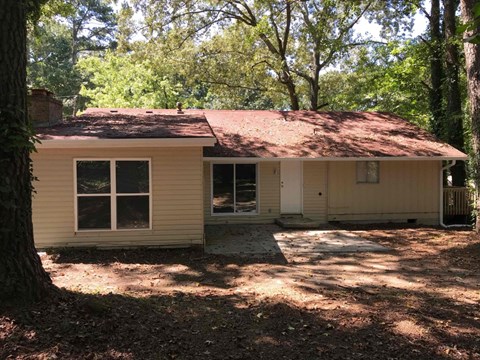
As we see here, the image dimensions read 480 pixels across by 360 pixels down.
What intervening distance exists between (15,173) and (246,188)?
1014cm

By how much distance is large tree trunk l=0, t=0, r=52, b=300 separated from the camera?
4426 millimetres

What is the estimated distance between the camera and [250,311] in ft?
17.9

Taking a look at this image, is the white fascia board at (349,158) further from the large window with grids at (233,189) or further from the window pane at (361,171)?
the window pane at (361,171)

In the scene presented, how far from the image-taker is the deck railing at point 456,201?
1524 cm

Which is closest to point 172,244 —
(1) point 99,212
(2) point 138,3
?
(1) point 99,212

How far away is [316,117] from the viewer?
1736cm

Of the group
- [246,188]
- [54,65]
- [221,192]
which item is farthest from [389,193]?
[54,65]

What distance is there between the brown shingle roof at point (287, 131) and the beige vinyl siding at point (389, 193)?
0.71 metres

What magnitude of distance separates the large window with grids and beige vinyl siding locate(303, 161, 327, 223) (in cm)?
175

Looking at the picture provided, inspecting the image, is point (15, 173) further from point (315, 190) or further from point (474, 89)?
point (474, 89)

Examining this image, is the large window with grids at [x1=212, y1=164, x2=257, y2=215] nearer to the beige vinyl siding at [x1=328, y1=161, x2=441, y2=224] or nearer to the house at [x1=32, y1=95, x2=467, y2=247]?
the house at [x1=32, y1=95, x2=467, y2=247]

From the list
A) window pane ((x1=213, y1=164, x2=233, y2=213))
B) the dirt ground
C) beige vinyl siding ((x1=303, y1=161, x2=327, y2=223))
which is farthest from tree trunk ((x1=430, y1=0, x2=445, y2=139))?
the dirt ground

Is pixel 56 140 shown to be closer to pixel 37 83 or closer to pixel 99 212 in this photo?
pixel 99 212

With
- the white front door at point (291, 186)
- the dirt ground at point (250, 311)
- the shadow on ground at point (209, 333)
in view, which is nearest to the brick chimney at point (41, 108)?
the dirt ground at point (250, 311)
